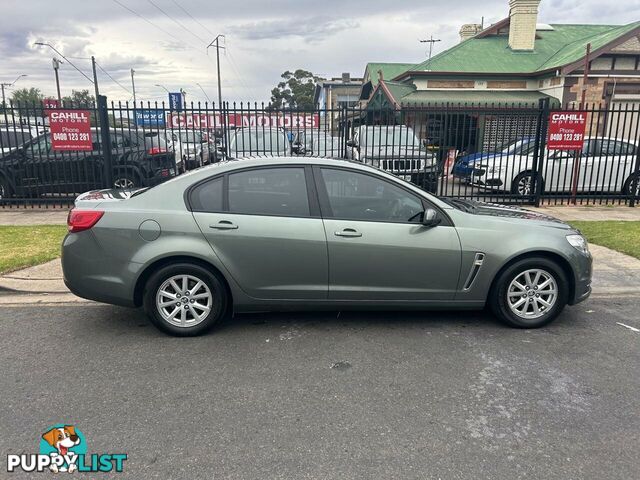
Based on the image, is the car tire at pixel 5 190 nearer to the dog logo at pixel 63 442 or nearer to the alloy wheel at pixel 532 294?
the dog logo at pixel 63 442

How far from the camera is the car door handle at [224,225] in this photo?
4164mm

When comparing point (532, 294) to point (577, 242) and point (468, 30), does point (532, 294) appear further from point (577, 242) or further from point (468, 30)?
point (468, 30)

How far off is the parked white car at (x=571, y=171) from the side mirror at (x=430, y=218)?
7345 mm

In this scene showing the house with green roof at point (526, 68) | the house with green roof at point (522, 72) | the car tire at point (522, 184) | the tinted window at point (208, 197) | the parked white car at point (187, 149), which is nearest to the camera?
the tinted window at point (208, 197)

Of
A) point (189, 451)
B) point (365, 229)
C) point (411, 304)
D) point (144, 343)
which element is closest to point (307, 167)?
point (365, 229)

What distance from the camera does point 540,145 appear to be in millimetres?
10742

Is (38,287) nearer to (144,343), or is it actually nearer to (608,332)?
(144,343)

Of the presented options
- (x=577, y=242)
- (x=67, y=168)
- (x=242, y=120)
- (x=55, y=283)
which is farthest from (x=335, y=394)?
(x=67, y=168)

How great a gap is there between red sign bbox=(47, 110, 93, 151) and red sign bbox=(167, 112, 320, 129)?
1.62 metres

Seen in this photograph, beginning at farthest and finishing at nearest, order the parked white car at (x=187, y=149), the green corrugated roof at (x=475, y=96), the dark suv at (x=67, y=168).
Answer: the green corrugated roof at (x=475, y=96)
the parked white car at (x=187, y=149)
the dark suv at (x=67, y=168)

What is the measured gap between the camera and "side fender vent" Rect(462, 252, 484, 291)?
14.1 ft

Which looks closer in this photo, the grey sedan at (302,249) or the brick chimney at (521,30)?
the grey sedan at (302,249)

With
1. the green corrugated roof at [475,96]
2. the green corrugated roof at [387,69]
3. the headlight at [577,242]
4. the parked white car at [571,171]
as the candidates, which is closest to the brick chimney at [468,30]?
the green corrugated roof at [387,69]

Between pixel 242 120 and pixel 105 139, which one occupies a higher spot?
pixel 242 120
